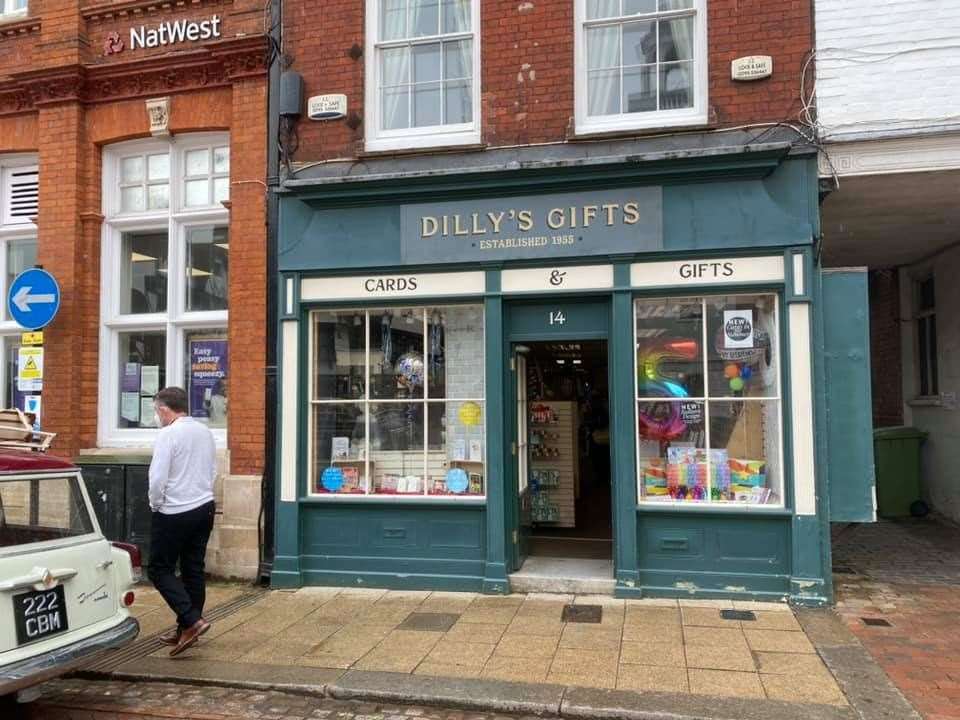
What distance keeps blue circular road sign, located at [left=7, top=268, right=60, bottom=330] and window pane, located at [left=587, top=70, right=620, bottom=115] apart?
5816 mm

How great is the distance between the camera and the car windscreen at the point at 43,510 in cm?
457

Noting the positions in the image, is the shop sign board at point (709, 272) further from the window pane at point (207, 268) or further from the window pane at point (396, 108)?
the window pane at point (207, 268)

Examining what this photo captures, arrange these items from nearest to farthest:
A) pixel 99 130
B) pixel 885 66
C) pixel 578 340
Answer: pixel 885 66 < pixel 578 340 < pixel 99 130

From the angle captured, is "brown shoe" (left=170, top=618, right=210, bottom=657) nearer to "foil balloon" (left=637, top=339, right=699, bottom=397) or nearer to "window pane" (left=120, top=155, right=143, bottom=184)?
"foil balloon" (left=637, top=339, right=699, bottom=397)

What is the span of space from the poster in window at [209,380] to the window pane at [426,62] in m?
3.51

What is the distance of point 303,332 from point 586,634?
4000 millimetres

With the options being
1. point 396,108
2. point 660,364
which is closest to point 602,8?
point 396,108

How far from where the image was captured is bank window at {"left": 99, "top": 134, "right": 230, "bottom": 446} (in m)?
8.30

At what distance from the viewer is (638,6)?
24.1 feet

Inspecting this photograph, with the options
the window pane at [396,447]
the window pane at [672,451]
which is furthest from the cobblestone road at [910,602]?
the window pane at [396,447]

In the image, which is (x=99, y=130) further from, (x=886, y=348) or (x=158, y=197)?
(x=886, y=348)

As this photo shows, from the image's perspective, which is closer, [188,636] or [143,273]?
[188,636]

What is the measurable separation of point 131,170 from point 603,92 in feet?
17.8

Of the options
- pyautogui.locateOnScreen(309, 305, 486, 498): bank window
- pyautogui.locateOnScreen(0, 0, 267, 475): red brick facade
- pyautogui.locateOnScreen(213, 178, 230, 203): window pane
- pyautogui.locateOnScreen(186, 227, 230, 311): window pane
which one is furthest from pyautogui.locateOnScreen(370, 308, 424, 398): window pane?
pyautogui.locateOnScreen(213, 178, 230, 203): window pane
